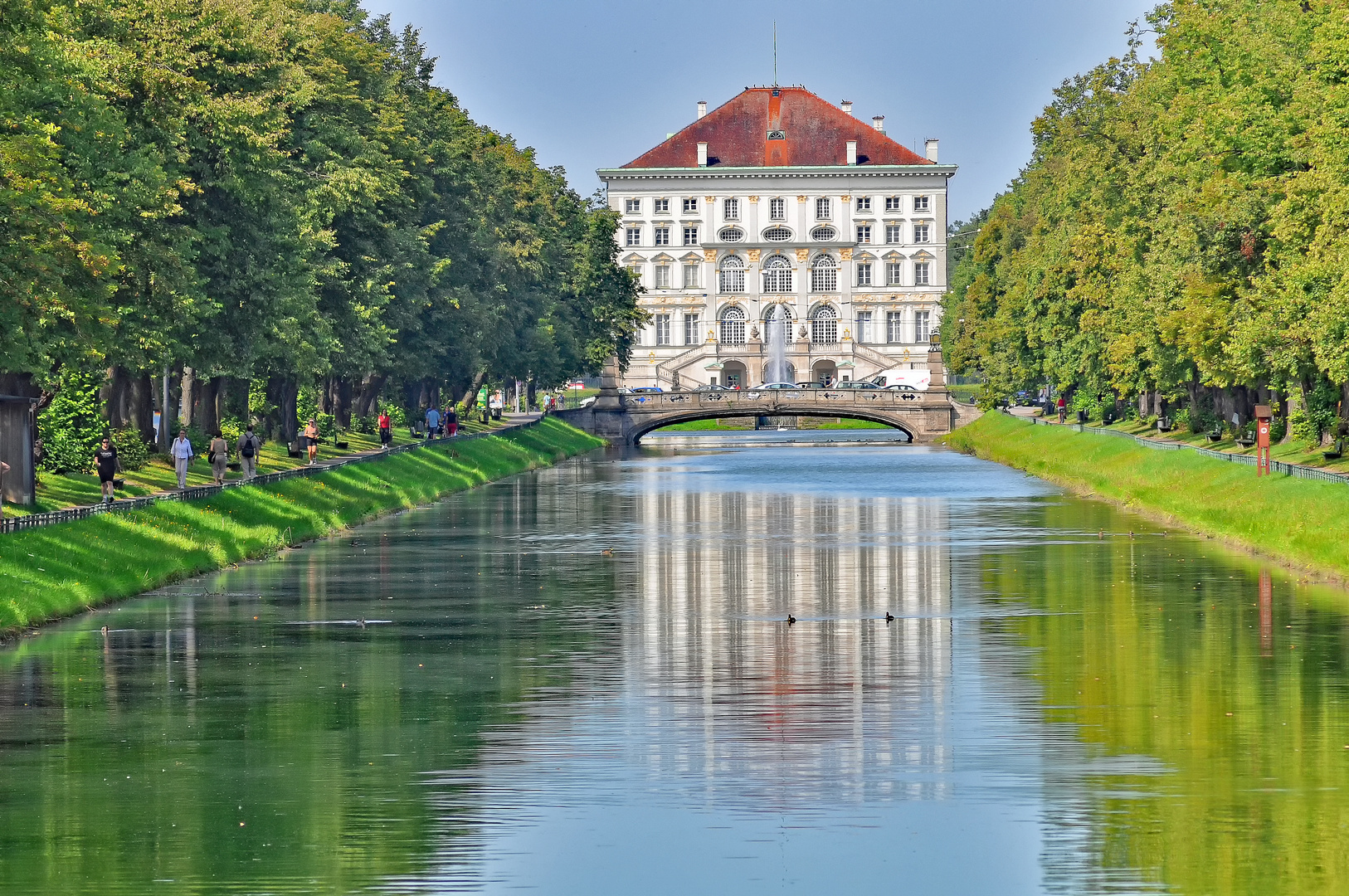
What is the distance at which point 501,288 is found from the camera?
102062 millimetres

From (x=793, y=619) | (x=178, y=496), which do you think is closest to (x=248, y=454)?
(x=178, y=496)

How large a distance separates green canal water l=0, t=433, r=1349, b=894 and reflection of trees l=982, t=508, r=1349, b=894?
0.25 ft

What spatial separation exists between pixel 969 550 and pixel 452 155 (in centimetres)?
4705

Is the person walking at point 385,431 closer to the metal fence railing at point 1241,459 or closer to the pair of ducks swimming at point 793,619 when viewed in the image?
the metal fence railing at point 1241,459

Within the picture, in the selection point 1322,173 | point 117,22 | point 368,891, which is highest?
point 117,22

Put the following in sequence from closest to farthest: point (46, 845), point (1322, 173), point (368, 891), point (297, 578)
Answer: point (368, 891)
point (46, 845)
point (297, 578)
point (1322, 173)

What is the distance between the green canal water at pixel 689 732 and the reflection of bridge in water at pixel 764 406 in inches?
3497

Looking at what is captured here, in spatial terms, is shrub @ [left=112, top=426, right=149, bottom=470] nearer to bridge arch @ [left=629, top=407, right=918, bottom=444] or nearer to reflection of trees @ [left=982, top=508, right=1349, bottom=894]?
reflection of trees @ [left=982, top=508, right=1349, bottom=894]

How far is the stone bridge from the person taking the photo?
141075 mm

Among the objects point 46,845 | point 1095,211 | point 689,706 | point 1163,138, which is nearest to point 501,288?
point 1095,211

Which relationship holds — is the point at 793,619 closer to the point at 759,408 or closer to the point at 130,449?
the point at 130,449

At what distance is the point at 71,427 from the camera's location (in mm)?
57125

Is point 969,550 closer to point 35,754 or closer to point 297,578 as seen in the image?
point 297,578

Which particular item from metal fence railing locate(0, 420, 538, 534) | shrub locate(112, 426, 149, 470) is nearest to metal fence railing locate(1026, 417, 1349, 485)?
metal fence railing locate(0, 420, 538, 534)
